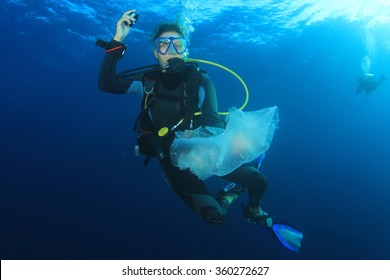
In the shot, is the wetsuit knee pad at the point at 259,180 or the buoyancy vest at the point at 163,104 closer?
the buoyancy vest at the point at 163,104

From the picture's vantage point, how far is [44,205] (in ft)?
67.5

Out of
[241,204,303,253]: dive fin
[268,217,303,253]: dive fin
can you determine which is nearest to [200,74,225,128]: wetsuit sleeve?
[241,204,303,253]: dive fin

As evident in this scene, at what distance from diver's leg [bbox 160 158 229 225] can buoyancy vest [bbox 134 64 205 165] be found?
1.09 ft

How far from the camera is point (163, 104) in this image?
4.51 m

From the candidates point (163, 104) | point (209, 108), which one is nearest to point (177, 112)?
point (163, 104)

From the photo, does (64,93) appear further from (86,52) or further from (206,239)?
(206,239)

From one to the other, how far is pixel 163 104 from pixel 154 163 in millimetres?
24601

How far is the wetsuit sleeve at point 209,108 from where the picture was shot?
13.6ft

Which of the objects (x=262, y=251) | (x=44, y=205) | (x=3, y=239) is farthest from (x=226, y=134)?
(x=44, y=205)

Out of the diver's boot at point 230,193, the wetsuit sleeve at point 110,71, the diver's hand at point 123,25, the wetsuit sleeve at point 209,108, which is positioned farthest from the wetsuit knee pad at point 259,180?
the diver's hand at point 123,25

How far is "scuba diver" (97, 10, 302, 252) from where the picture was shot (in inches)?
165

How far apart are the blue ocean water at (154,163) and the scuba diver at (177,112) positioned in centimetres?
1178

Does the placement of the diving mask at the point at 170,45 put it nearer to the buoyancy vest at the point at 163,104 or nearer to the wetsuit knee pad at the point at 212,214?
the buoyancy vest at the point at 163,104
